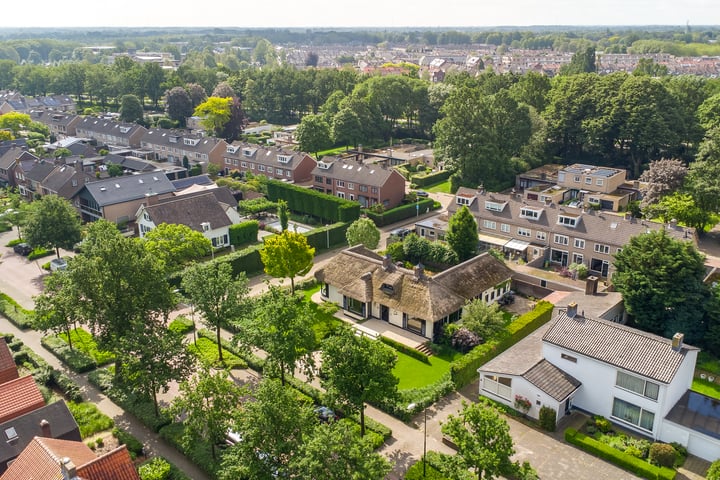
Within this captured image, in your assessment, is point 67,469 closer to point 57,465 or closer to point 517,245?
point 57,465

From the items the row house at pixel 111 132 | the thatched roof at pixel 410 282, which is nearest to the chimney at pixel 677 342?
the thatched roof at pixel 410 282

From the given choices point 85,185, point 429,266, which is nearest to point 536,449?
point 429,266

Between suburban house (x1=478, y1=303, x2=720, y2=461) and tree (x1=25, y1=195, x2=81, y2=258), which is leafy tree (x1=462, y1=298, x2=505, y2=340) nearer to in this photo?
suburban house (x1=478, y1=303, x2=720, y2=461)

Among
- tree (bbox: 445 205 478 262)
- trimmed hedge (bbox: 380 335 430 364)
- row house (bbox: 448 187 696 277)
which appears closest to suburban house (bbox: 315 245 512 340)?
trimmed hedge (bbox: 380 335 430 364)

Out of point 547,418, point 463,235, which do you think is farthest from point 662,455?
point 463,235

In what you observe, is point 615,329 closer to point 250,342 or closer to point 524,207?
point 250,342
